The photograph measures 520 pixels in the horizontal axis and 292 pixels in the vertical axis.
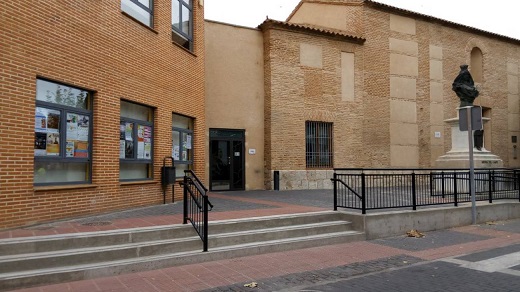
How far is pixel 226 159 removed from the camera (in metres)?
15.9

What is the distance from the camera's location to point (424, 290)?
5.00 m

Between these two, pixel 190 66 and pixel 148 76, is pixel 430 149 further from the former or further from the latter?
pixel 148 76

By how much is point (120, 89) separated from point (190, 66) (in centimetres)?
355

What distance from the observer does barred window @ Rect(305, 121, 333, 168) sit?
16.8 meters

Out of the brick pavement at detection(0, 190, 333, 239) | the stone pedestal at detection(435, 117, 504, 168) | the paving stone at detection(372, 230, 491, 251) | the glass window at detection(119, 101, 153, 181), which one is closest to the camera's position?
the brick pavement at detection(0, 190, 333, 239)

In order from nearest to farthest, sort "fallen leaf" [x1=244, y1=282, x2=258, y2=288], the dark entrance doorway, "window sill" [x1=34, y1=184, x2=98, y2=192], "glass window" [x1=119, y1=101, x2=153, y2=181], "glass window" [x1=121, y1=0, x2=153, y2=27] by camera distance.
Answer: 1. "fallen leaf" [x1=244, y1=282, x2=258, y2=288]
2. "window sill" [x1=34, y1=184, x2=98, y2=192]
3. "glass window" [x1=119, y1=101, x2=153, y2=181]
4. "glass window" [x1=121, y1=0, x2=153, y2=27]
5. the dark entrance doorway

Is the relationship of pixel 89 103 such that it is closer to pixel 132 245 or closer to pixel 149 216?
pixel 149 216

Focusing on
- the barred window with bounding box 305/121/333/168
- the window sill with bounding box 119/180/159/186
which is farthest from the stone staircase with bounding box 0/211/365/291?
the barred window with bounding box 305/121/333/168

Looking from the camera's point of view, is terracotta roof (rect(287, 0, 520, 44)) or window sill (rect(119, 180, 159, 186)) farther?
terracotta roof (rect(287, 0, 520, 44))

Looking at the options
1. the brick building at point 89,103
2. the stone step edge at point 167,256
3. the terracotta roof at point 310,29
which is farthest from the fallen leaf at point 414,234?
the terracotta roof at point 310,29

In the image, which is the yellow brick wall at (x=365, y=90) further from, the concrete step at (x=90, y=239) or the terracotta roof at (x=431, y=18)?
the concrete step at (x=90, y=239)

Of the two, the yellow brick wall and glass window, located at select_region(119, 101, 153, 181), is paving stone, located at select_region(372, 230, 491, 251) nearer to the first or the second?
glass window, located at select_region(119, 101, 153, 181)

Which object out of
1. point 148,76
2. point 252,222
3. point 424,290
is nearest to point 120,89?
point 148,76

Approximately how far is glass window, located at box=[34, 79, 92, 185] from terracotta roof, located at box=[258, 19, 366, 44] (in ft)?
31.2
